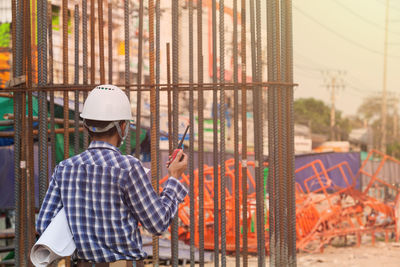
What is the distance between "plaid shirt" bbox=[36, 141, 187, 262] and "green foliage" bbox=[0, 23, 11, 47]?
76.2ft

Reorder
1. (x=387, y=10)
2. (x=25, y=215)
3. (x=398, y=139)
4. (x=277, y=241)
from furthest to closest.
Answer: (x=398, y=139) → (x=387, y=10) → (x=25, y=215) → (x=277, y=241)

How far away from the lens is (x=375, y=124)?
251ft

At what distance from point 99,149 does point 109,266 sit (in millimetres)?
551

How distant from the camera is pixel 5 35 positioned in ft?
80.0

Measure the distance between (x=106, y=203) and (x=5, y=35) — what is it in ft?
77.7

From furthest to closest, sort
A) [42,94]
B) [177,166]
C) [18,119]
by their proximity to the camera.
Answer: [18,119] < [42,94] < [177,166]

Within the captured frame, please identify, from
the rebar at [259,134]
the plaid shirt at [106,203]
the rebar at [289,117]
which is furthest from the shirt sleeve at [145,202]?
the rebar at [289,117]

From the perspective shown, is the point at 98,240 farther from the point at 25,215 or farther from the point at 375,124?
the point at 375,124

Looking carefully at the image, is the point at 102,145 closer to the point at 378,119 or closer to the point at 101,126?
the point at 101,126

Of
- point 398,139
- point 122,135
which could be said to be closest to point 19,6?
point 122,135

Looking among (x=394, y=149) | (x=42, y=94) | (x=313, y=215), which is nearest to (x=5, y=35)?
(x=313, y=215)

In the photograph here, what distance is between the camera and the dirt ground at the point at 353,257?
965cm

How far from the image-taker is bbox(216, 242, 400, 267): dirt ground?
965 centimetres

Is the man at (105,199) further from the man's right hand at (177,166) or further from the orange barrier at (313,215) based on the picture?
the orange barrier at (313,215)
